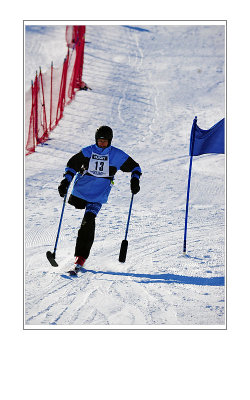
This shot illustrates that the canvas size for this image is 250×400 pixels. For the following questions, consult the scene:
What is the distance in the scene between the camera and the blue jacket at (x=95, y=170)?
4766 millimetres

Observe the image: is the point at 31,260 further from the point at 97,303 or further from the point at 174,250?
the point at 174,250

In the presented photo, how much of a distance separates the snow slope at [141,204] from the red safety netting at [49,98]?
0.23 m

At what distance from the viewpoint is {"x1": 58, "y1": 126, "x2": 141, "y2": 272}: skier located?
4699mm

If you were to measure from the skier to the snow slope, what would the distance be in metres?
0.32

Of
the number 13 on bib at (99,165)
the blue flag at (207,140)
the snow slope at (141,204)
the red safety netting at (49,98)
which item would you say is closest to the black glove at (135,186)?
the number 13 on bib at (99,165)

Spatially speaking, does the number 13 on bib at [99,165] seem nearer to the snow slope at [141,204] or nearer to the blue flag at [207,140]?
the snow slope at [141,204]

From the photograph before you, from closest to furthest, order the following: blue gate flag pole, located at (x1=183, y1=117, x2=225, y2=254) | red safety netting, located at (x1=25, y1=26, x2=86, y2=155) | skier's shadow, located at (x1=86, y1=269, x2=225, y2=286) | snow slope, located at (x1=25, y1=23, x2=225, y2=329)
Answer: snow slope, located at (x1=25, y1=23, x2=225, y2=329) → skier's shadow, located at (x1=86, y1=269, x2=225, y2=286) → blue gate flag pole, located at (x1=183, y1=117, x2=225, y2=254) → red safety netting, located at (x1=25, y1=26, x2=86, y2=155)

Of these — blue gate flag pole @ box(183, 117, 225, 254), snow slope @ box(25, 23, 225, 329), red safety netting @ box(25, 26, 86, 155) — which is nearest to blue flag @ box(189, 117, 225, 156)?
blue gate flag pole @ box(183, 117, 225, 254)

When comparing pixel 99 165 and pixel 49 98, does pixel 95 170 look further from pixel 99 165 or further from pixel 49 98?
pixel 49 98

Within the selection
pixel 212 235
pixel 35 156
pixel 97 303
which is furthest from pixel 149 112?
pixel 97 303

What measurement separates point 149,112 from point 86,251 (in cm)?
587

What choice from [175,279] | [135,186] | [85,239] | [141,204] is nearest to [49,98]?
[141,204]

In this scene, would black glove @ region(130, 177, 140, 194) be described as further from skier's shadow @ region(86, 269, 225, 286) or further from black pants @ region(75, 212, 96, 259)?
skier's shadow @ region(86, 269, 225, 286)

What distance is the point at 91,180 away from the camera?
189 inches
